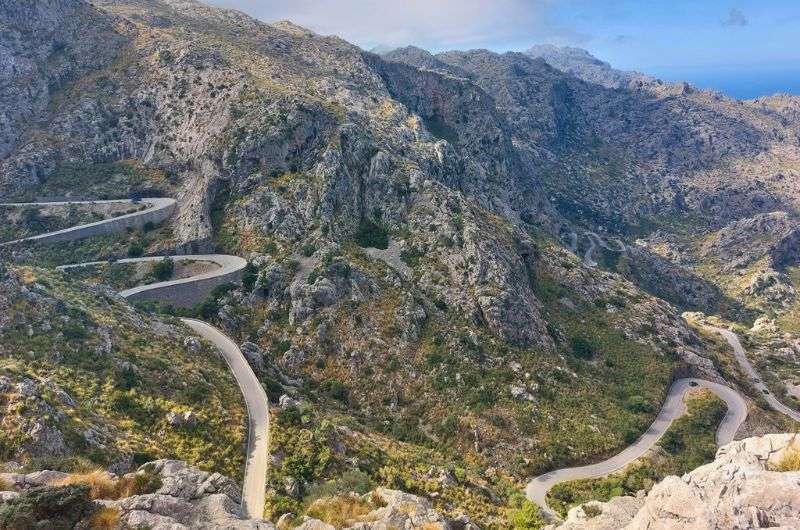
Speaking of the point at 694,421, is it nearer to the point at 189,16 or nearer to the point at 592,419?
the point at 592,419

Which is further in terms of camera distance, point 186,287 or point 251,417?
point 186,287

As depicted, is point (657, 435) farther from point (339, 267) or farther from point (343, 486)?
point (339, 267)

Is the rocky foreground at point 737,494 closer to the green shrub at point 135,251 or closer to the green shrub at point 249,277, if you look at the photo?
the green shrub at point 249,277

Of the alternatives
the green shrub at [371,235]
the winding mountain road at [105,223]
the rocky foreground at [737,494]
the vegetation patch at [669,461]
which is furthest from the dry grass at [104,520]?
the winding mountain road at [105,223]

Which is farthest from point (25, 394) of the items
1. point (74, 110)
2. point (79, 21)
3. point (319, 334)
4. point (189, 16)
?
point (189, 16)

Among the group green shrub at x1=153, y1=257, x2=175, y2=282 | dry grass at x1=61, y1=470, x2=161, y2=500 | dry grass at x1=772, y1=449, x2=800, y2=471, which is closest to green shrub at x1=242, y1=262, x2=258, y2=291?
green shrub at x1=153, y1=257, x2=175, y2=282

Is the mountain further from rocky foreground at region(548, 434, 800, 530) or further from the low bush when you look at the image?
rocky foreground at region(548, 434, 800, 530)

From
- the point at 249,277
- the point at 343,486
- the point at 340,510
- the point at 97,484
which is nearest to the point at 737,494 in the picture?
the point at 340,510
